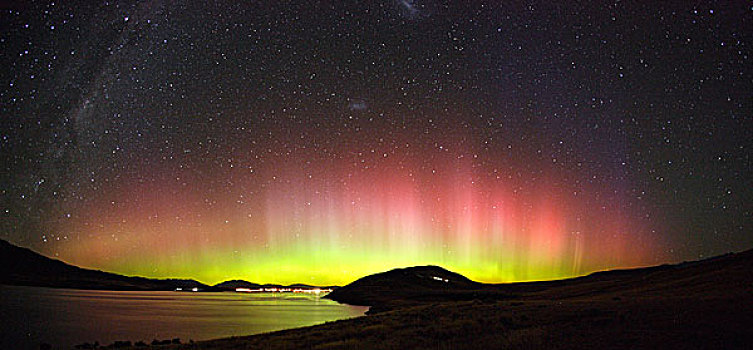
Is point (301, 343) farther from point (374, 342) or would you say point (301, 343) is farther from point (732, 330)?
point (732, 330)

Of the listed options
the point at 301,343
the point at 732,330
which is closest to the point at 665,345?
the point at 732,330

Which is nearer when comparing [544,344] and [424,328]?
[544,344]

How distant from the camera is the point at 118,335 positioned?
4684 centimetres

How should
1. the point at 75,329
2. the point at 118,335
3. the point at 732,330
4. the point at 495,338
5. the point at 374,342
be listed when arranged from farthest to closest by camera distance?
the point at 75,329
the point at 118,335
the point at 374,342
the point at 495,338
the point at 732,330

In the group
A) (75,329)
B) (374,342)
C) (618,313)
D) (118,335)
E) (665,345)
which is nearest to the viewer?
(665,345)

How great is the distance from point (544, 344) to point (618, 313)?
7.99 metres

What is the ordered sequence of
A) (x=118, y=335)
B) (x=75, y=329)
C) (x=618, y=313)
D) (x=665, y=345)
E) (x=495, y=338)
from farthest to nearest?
(x=75, y=329) < (x=118, y=335) < (x=618, y=313) < (x=495, y=338) < (x=665, y=345)

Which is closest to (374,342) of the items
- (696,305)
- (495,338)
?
(495,338)

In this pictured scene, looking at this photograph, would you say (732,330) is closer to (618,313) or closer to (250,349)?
(618,313)

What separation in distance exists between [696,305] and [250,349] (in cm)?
2079

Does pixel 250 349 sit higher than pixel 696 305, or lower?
lower

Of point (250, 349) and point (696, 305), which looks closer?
point (250, 349)

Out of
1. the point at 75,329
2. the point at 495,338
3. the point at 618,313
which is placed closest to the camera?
the point at 495,338

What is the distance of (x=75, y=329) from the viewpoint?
51000 millimetres
